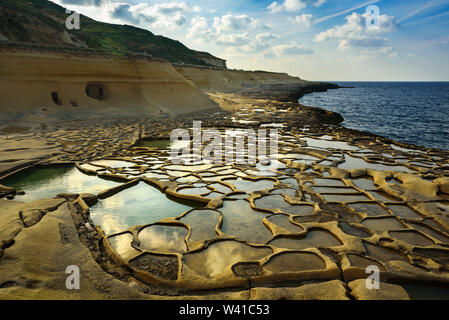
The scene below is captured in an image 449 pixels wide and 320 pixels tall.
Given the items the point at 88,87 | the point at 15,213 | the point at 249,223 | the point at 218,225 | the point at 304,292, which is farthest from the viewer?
the point at 88,87

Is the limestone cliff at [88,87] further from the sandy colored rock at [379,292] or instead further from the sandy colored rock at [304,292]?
the sandy colored rock at [379,292]

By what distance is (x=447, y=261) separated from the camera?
4.41 meters

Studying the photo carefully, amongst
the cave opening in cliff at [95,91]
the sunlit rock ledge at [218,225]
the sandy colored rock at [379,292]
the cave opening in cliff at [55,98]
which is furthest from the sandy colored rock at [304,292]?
the cave opening in cliff at [95,91]

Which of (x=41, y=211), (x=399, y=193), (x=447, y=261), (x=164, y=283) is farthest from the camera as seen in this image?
(x=399, y=193)

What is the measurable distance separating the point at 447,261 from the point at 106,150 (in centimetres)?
1126

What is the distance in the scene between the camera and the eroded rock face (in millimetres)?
3889

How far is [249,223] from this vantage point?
5.62m

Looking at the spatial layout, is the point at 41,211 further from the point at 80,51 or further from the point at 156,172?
the point at 80,51

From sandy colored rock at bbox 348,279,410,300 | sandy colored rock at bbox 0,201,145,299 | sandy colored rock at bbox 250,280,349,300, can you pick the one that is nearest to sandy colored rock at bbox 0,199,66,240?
sandy colored rock at bbox 0,201,145,299

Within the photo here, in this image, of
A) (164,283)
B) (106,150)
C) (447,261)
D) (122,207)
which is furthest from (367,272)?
(106,150)

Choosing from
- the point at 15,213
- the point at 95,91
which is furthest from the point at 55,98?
the point at 15,213

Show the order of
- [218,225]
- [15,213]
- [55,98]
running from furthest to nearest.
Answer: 1. [55,98]
2. [218,225]
3. [15,213]

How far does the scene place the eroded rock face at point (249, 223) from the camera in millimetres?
3889

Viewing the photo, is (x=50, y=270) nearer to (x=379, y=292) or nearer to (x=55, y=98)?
(x=379, y=292)
